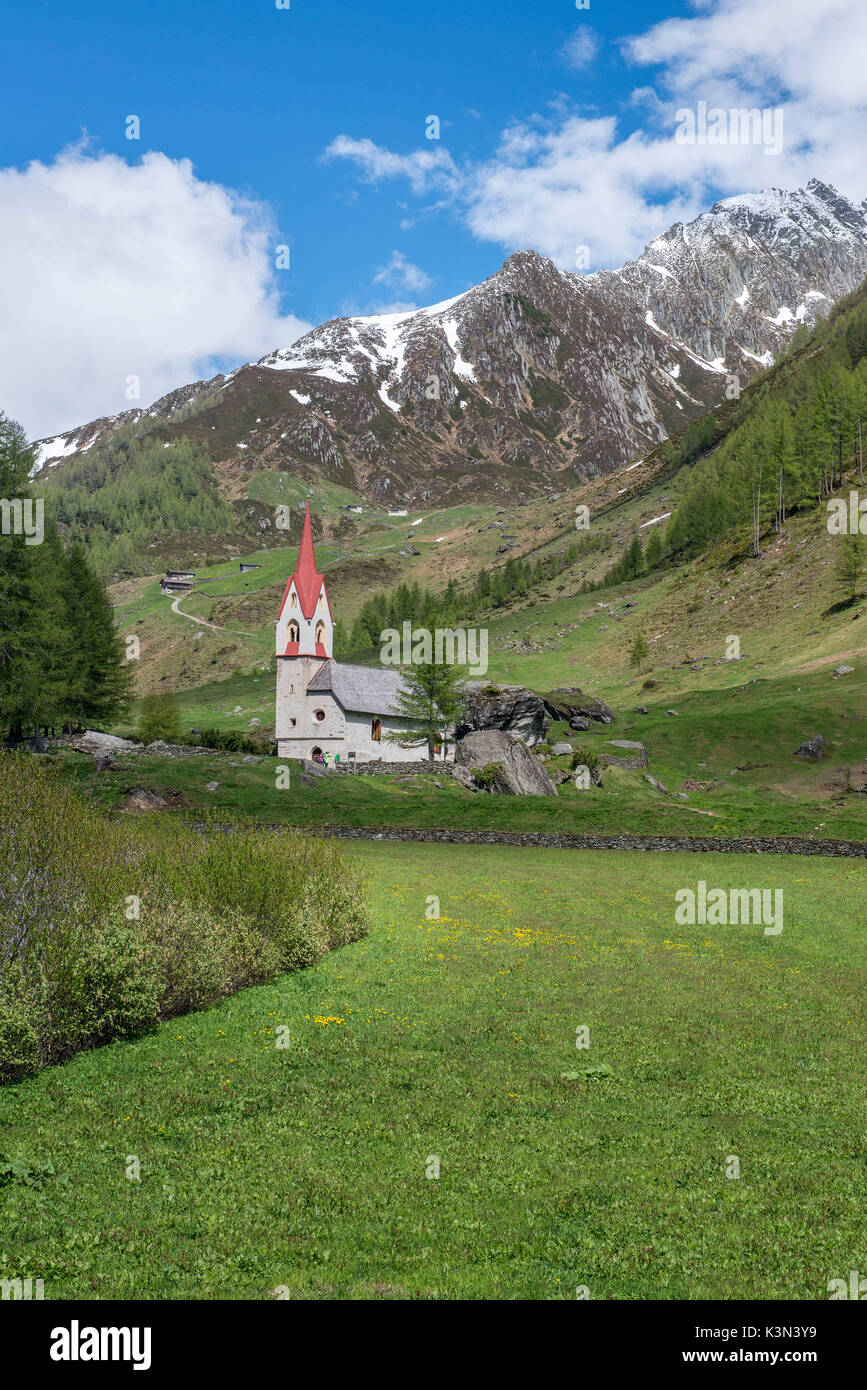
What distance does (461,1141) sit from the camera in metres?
9.95

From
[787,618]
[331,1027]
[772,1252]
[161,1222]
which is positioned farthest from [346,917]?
[787,618]

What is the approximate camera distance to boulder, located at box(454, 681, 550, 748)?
70.5m

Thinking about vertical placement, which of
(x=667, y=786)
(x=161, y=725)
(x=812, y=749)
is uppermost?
(x=161, y=725)

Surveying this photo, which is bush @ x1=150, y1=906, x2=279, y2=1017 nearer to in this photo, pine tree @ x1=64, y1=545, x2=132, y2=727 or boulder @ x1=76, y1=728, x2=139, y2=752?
boulder @ x1=76, y1=728, x2=139, y2=752

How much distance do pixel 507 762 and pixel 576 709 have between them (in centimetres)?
2204

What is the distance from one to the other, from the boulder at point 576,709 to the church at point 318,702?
1091cm

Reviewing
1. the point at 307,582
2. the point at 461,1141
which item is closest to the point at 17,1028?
the point at 461,1141

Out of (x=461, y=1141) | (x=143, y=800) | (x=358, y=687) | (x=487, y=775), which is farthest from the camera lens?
(x=358, y=687)

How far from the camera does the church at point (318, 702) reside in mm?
73250

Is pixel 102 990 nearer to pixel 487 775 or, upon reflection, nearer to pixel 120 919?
pixel 120 919

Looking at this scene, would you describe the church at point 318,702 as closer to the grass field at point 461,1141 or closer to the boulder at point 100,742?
the boulder at point 100,742

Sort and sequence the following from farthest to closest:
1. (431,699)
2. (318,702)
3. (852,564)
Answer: (852,564) → (318,702) → (431,699)

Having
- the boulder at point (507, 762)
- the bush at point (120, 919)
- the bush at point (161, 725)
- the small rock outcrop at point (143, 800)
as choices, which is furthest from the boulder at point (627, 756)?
the bush at point (120, 919)

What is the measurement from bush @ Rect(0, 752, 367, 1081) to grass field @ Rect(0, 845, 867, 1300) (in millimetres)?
644
